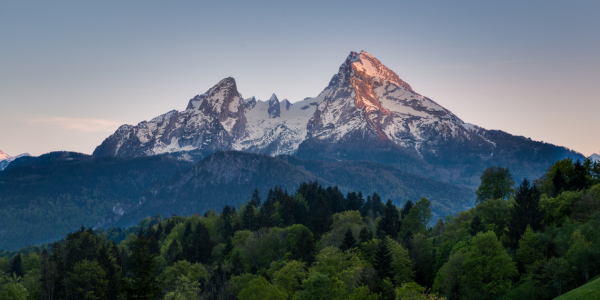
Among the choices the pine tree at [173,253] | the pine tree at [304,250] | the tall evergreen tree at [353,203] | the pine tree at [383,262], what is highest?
the tall evergreen tree at [353,203]

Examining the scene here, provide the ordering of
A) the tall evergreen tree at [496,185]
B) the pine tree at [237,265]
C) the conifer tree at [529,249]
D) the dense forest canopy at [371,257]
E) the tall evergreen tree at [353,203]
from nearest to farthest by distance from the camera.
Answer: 1. the dense forest canopy at [371,257]
2. the conifer tree at [529,249]
3. the pine tree at [237,265]
4. the tall evergreen tree at [496,185]
5. the tall evergreen tree at [353,203]

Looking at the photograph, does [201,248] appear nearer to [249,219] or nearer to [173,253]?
[173,253]

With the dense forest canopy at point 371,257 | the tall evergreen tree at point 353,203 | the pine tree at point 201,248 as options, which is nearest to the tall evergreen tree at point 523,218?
the dense forest canopy at point 371,257

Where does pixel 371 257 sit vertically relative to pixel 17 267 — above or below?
above

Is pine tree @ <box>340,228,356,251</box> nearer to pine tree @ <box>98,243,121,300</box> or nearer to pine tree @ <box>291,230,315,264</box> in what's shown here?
pine tree @ <box>291,230,315,264</box>

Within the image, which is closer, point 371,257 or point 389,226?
point 371,257

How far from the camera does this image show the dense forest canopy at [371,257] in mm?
55281

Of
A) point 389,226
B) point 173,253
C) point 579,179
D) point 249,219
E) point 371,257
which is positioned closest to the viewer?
point 371,257

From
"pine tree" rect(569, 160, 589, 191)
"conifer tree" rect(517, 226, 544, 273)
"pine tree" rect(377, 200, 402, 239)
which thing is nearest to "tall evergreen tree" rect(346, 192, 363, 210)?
"pine tree" rect(377, 200, 402, 239)

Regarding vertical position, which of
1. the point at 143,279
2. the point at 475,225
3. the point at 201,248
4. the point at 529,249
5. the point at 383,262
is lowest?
the point at 201,248

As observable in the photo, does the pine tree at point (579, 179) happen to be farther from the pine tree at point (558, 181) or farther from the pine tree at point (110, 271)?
the pine tree at point (110, 271)

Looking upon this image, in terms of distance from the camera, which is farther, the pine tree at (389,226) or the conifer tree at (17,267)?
the conifer tree at (17,267)

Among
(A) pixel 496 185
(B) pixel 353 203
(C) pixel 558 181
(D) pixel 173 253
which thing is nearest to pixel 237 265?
(D) pixel 173 253

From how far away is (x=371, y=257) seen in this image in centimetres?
8100
